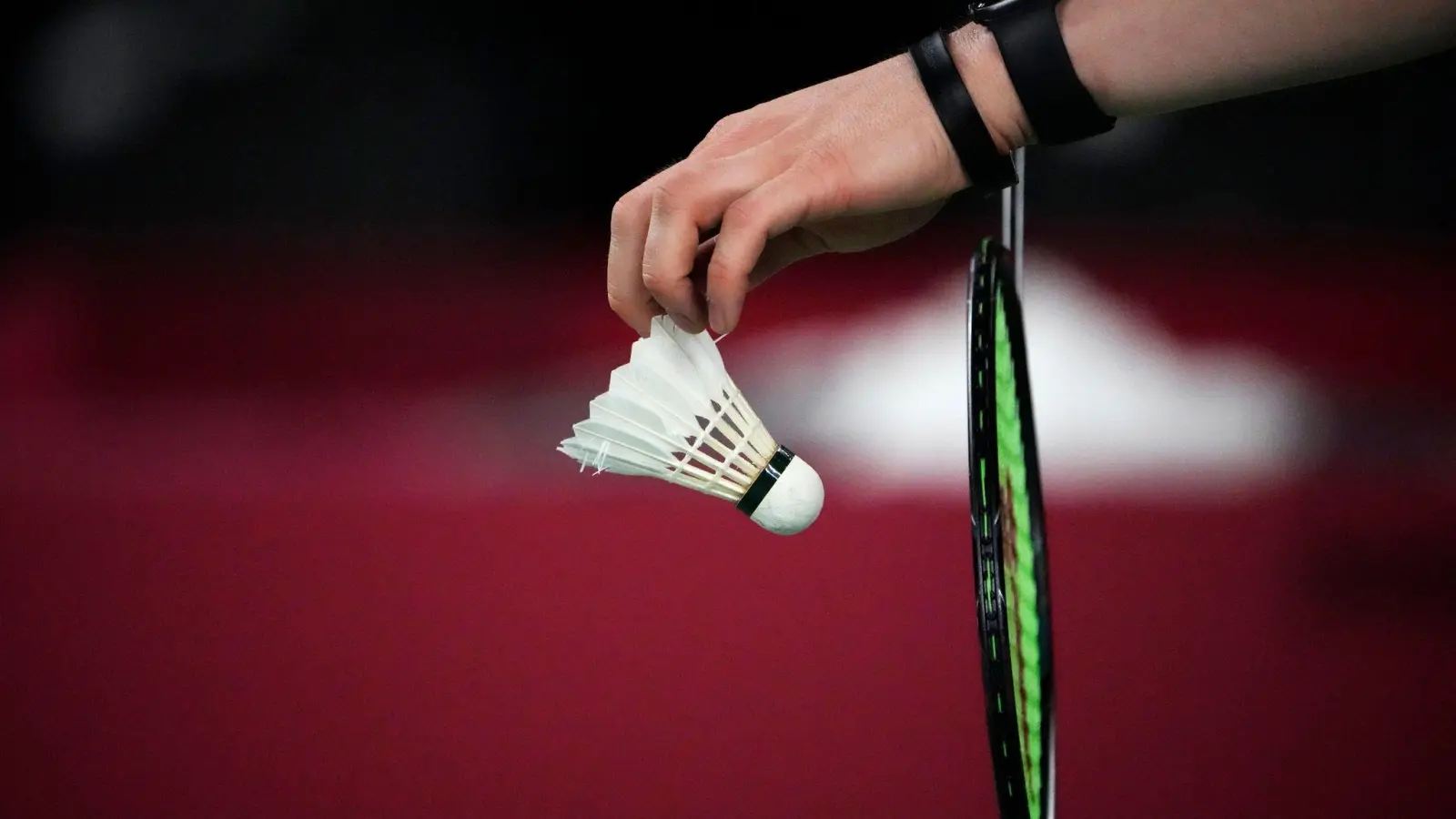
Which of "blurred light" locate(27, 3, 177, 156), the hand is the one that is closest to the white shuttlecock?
the hand

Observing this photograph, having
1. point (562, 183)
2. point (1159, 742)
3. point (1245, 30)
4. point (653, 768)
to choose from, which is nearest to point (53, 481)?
point (562, 183)

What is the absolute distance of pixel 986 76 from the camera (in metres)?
0.53

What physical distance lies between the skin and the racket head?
119 millimetres

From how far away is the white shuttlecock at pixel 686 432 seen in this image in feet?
2.21

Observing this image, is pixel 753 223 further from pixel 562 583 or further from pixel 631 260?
pixel 562 583

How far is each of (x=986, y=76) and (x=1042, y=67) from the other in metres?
0.03

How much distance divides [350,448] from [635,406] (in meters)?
1.45

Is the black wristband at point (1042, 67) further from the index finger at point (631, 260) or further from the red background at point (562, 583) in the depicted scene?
the red background at point (562, 583)

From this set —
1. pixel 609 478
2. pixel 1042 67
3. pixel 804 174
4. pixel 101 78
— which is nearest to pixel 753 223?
pixel 804 174

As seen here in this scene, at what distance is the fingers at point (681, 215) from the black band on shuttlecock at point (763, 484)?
0.14 metres

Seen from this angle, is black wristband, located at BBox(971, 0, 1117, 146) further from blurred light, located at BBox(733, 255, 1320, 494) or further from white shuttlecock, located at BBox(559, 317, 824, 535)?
blurred light, located at BBox(733, 255, 1320, 494)

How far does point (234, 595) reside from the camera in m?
1.97

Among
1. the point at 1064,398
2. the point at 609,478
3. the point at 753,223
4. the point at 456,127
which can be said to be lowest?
the point at 753,223

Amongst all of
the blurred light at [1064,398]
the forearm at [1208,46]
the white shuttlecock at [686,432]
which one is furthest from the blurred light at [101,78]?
the forearm at [1208,46]
